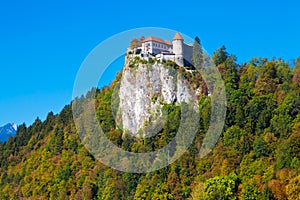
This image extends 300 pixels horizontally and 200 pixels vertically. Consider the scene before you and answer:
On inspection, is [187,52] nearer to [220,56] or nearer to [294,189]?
[220,56]

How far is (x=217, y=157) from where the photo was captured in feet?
200

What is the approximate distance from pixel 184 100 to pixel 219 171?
15803 millimetres

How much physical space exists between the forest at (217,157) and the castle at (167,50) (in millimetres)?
3281

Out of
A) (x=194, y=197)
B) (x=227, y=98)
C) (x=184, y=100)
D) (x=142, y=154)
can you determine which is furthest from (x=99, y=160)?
(x=194, y=197)

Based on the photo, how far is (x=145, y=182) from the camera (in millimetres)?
62656

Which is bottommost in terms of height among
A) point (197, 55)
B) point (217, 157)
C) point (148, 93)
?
point (217, 157)

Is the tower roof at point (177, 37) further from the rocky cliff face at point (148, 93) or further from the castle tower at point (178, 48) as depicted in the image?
the rocky cliff face at point (148, 93)

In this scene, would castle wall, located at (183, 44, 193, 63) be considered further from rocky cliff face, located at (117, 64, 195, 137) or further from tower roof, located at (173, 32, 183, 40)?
rocky cliff face, located at (117, 64, 195, 137)

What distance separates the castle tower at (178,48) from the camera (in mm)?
74312

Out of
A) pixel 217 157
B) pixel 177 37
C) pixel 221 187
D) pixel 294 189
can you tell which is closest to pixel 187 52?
pixel 177 37

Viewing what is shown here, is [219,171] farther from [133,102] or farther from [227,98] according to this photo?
[133,102]

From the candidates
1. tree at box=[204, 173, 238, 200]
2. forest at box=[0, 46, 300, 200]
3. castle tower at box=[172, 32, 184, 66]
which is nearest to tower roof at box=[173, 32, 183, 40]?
castle tower at box=[172, 32, 184, 66]

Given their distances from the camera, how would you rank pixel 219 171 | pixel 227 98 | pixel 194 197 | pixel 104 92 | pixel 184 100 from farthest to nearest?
pixel 104 92 → pixel 184 100 → pixel 227 98 → pixel 219 171 → pixel 194 197

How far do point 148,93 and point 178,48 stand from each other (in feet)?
21.0
